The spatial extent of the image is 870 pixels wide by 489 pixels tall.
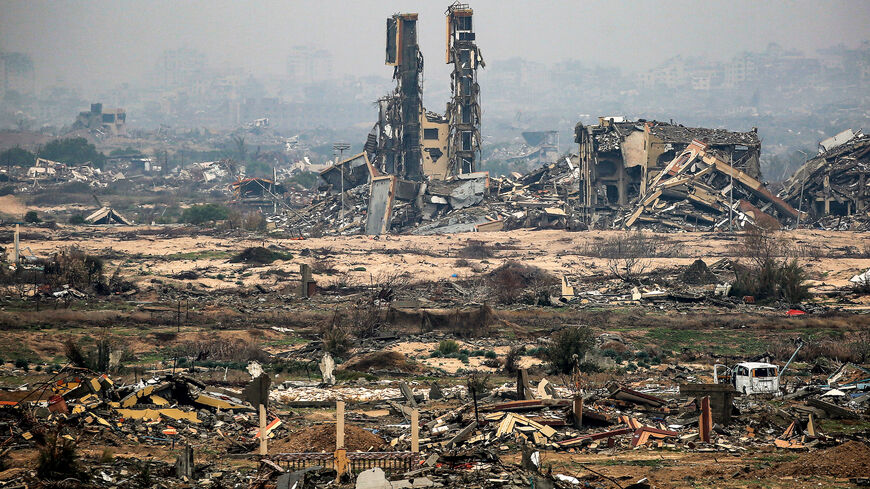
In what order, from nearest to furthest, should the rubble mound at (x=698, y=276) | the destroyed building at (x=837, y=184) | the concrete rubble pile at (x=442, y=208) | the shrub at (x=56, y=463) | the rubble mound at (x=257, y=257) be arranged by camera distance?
the shrub at (x=56, y=463) → the rubble mound at (x=698, y=276) → the rubble mound at (x=257, y=257) → the destroyed building at (x=837, y=184) → the concrete rubble pile at (x=442, y=208)

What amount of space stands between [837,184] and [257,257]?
98.4 feet

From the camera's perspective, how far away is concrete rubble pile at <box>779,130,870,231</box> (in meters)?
49.8

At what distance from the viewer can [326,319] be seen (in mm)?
27031

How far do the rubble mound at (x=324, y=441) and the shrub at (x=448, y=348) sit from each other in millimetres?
9729

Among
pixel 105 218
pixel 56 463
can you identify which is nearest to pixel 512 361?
pixel 56 463

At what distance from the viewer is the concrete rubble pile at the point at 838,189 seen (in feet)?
163

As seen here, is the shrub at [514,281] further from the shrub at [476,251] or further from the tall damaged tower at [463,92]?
the tall damaged tower at [463,92]

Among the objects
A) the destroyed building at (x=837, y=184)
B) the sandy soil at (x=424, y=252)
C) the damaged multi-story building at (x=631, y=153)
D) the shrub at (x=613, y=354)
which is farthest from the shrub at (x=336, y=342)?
the destroyed building at (x=837, y=184)

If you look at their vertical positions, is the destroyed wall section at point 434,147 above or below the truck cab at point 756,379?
above

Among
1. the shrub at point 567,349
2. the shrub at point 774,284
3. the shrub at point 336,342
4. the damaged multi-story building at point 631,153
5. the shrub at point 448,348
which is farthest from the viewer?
the damaged multi-story building at point 631,153

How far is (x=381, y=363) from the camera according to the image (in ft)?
70.7

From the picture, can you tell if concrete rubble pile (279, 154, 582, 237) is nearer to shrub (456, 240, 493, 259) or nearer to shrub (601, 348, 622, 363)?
shrub (456, 240, 493, 259)

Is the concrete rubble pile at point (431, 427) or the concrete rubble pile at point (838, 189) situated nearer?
the concrete rubble pile at point (431, 427)

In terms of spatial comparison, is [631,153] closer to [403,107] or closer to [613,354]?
[403,107]
